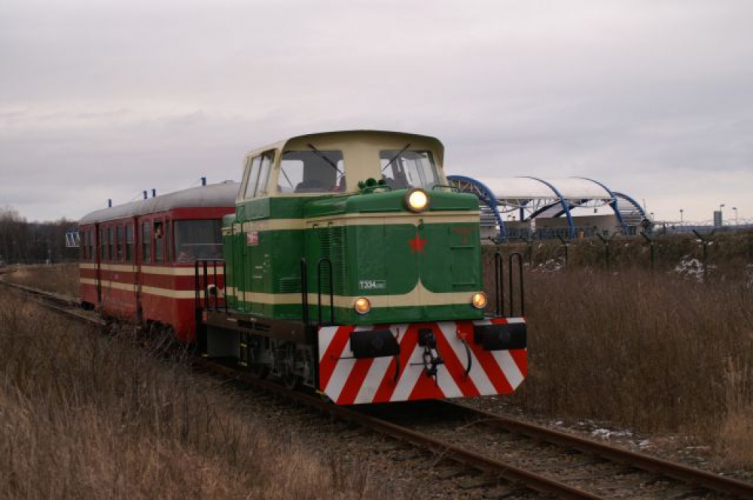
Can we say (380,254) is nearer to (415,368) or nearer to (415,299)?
(415,299)

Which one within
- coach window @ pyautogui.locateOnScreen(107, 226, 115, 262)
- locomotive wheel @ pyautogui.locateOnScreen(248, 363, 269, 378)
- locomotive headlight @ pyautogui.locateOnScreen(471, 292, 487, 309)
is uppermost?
coach window @ pyautogui.locateOnScreen(107, 226, 115, 262)

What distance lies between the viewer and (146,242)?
54.1 ft

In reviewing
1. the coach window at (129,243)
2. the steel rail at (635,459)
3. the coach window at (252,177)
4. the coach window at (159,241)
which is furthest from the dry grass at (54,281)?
the steel rail at (635,459)

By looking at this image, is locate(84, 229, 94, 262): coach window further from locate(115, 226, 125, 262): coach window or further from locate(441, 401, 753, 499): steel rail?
locate(441, 401, 753, 499): steel rail

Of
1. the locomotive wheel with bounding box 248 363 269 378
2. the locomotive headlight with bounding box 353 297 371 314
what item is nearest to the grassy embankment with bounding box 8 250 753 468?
the locomotive headlight with bounding box 353 297 371 314

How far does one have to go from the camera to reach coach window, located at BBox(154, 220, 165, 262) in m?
15.3

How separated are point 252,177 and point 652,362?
5.20 meters

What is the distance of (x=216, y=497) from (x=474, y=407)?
19.2ft

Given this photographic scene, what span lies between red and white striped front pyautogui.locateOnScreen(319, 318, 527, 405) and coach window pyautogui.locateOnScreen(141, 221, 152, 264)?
7.80m

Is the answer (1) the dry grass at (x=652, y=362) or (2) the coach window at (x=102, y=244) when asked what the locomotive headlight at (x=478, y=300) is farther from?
(2) the coach window at (x=102, y=244)

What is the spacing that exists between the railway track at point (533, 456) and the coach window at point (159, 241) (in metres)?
5.65

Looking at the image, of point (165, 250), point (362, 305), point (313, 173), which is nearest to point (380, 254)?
point (362, 305)

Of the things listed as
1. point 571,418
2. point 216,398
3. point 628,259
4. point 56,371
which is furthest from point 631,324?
point 628,259

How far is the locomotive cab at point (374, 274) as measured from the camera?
930cm
